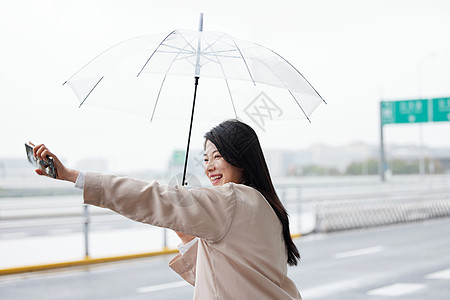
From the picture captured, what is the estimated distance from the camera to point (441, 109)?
26.9 meters

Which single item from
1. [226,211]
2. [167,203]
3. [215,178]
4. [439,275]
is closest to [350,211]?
[439,275]

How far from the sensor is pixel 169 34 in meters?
3.06

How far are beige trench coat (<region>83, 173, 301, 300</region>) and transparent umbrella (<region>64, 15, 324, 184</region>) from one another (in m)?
0.68

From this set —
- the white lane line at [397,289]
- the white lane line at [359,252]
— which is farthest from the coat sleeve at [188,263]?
the white lane line at [359,252]

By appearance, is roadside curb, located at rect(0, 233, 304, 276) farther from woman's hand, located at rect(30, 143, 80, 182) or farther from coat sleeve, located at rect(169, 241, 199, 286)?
woman's hand, located at rect(30, 143, 80, 182)

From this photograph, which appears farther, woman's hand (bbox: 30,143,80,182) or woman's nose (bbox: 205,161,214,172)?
woman's nose (bbox: 205,161,214,172)

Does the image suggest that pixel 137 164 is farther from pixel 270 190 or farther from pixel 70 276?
pixel 270 190

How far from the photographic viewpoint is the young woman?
6.15ft

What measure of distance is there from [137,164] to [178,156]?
21.8m

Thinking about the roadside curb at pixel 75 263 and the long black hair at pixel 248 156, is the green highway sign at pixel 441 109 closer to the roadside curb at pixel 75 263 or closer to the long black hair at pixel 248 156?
the roadside curb at pixel 75 263

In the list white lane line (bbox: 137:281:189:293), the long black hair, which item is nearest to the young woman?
the long black hair

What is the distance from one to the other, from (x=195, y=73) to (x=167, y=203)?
1.26 metres

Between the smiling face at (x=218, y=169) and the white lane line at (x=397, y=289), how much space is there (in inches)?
239

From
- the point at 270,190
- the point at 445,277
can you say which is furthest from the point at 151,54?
the point at 445,277
